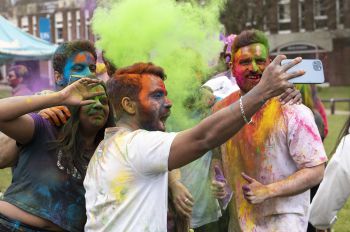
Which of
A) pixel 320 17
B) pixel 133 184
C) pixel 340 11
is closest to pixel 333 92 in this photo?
pixel 340 11

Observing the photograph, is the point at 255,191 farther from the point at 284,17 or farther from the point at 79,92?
the point at 284,17

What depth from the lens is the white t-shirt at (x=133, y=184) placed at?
6.66ft

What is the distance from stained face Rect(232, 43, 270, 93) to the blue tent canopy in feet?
31.1

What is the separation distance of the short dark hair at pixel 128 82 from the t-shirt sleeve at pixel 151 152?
251mm

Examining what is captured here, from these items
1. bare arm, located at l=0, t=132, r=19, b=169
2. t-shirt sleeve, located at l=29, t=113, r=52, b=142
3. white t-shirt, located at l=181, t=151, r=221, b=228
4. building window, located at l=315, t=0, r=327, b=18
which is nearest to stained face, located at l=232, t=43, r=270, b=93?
white t-shirt, located at l=181, t=151, r=221, b=228

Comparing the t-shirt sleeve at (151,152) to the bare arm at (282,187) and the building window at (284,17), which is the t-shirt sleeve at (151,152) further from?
the building window at (284,17)

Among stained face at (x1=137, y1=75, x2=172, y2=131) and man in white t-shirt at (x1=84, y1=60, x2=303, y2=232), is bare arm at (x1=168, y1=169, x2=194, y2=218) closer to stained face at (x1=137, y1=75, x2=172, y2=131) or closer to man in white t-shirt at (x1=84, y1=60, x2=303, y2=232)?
man in white t-shirt at (x1=84, y1=60, x2=303, y2=232)

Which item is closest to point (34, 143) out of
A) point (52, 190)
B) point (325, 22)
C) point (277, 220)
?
point (52, 190)

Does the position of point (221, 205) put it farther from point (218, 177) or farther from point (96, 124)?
point (96, 124)

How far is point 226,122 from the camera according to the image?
6.30 feet

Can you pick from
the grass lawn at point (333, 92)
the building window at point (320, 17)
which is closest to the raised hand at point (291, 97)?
the grass lawn at point (333, 92)

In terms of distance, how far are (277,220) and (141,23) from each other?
1183mm

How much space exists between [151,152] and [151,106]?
28 cm

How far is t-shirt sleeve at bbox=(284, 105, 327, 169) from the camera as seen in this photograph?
8.87 feet
